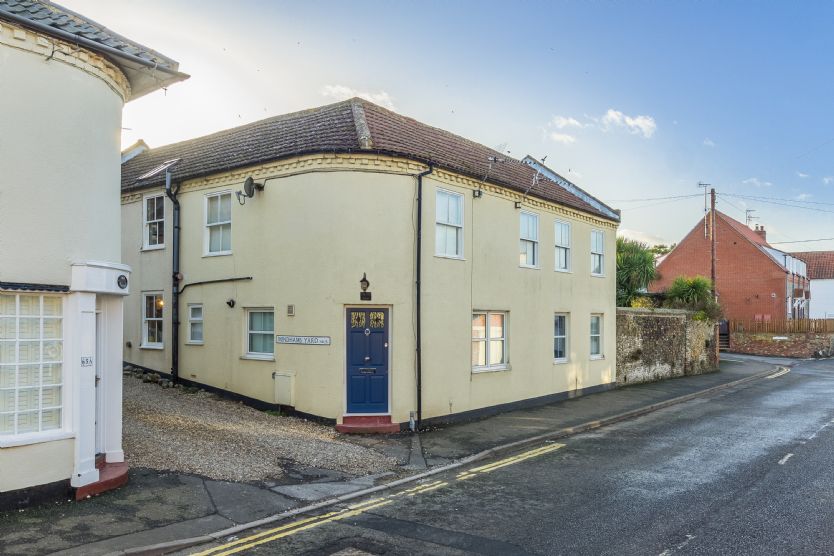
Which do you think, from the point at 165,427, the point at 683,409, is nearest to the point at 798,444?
the point at 683,409

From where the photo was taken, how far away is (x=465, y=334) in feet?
49.9

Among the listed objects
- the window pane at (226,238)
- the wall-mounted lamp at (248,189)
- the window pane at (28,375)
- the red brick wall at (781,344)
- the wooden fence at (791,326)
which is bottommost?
the red brick wall at (781,344)

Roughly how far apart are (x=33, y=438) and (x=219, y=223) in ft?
28.3

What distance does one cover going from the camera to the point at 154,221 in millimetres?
17547

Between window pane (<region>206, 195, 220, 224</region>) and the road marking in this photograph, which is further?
the road marking

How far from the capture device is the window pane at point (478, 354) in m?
15.8

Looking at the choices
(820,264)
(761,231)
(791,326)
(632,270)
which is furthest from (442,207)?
(820,264)

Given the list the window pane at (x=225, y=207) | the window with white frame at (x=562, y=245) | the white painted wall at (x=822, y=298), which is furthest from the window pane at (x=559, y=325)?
the white painted wall at (x=822, y=298)

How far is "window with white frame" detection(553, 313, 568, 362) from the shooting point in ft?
63.5

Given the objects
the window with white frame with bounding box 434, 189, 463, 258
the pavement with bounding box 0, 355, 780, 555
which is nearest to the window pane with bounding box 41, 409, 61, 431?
the pavement with bounding box 0, 355, 780, 555

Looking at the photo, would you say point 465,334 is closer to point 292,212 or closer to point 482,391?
point 482,391

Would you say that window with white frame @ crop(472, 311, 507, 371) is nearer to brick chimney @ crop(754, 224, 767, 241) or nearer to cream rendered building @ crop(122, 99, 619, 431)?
cream rendered building @ crop(122, 99, 619, 431)

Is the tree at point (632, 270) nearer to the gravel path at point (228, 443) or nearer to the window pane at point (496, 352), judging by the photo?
the window pane at point (496, 352)

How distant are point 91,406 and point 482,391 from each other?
9510mm
